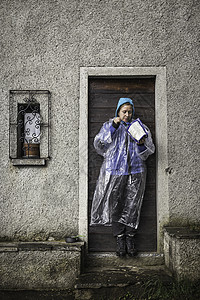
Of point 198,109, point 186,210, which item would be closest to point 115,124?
point 198,109

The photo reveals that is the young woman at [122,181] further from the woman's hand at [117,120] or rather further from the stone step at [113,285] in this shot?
the stone step at [113,285]

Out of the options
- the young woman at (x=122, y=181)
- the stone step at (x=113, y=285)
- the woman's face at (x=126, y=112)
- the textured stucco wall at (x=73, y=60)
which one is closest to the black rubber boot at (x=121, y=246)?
the young woman at (x=122, y=181)

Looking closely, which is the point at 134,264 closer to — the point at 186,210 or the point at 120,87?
the point at 186,210

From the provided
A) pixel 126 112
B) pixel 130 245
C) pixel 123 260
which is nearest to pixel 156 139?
pixel 126 112

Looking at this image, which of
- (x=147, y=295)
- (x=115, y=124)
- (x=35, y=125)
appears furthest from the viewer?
(x=35, y=125)

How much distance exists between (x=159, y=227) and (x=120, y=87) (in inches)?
79.1

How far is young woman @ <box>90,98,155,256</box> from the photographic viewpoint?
357 centimetres

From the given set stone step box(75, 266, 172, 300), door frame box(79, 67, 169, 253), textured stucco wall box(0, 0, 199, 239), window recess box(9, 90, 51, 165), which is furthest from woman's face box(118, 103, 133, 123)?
stone step box(75, 266, 172, 300)

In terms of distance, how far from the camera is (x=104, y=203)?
3.66 meters

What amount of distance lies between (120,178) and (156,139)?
2.45ft

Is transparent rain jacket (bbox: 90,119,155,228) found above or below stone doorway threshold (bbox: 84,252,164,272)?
above

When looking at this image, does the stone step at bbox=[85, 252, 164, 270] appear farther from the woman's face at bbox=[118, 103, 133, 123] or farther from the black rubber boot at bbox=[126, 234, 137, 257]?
the woman's face at bbox=[118, 103, 133, 123]

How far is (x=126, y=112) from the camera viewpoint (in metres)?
3.60

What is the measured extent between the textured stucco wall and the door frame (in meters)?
0.08
